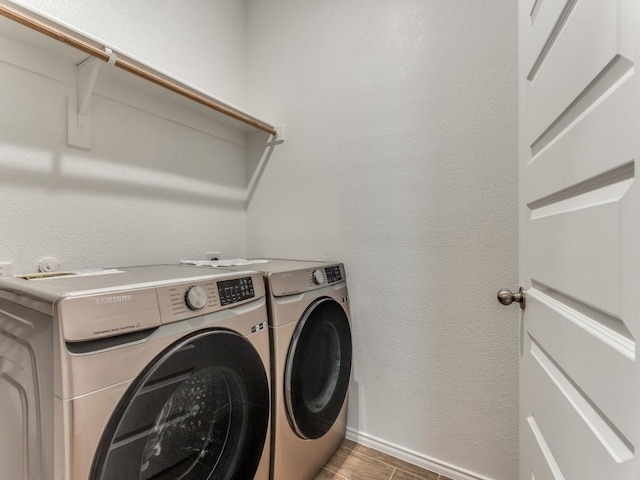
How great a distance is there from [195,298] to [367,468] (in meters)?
1.23

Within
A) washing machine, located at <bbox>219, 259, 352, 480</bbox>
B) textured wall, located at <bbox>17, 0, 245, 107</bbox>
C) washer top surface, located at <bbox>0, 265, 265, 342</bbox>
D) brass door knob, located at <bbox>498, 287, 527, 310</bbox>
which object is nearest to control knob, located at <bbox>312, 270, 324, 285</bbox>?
washing machine, located at <bbox>219, 259, 352, 480</bbox>

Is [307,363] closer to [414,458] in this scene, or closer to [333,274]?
[333,274]

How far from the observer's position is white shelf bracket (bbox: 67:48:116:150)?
120 cm

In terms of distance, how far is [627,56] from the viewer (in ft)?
1.49

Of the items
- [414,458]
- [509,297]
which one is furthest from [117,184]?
[414,458]

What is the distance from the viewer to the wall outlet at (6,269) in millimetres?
1040

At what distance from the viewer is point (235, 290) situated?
980mm

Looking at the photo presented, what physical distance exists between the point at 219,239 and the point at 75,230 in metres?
0.72

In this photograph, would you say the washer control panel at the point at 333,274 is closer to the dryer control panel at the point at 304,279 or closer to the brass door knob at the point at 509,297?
the dryer control panel at the point at 304,279

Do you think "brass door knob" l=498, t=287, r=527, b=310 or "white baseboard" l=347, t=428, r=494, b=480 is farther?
"white baseboard" l=347, t=428, r=494, b=480

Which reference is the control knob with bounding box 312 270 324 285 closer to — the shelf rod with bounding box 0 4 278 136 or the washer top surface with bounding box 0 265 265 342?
the washer top surface with bounding box 0 265 265 342

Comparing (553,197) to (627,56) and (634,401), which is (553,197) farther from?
(634,401)

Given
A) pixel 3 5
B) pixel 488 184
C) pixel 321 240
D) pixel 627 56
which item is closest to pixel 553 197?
pixel 627 56

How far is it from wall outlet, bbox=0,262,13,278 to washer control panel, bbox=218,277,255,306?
2.54 ft
